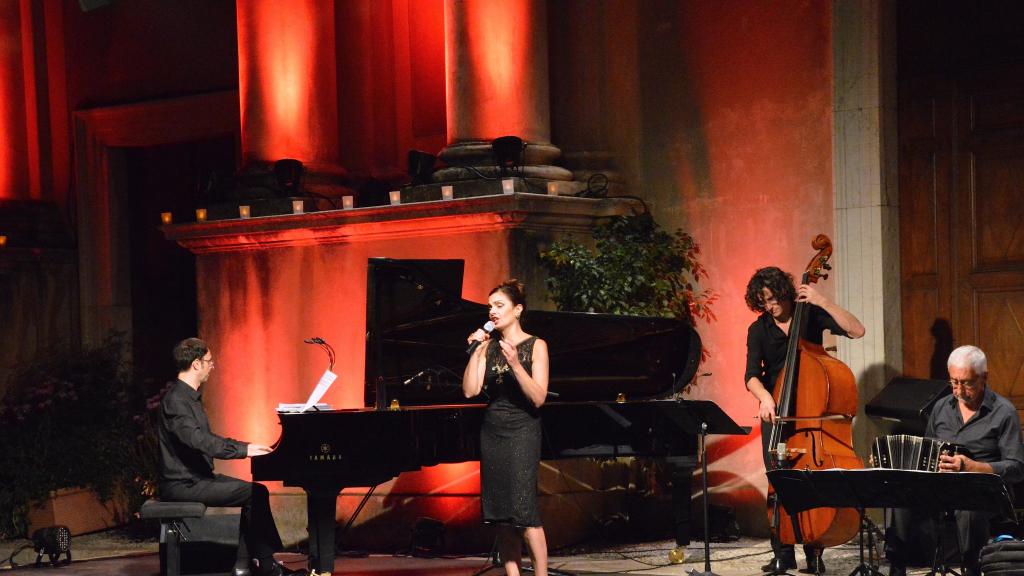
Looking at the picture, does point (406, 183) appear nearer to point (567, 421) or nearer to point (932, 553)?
point (567, 421)

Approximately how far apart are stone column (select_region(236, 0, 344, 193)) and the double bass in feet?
15.6

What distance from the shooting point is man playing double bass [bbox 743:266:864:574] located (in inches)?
340

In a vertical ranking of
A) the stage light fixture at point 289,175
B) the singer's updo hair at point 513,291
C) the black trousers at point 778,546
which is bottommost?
the black trousers at point 778,546

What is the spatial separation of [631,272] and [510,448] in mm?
3075

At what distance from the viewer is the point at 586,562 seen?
9.71m

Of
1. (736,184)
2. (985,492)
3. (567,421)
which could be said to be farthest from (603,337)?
(985,492)

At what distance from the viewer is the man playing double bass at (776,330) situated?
8.64 m

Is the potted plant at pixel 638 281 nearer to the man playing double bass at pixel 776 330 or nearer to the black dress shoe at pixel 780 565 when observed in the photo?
the man playing double bass at pixel 776 330

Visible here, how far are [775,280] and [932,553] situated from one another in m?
2.07

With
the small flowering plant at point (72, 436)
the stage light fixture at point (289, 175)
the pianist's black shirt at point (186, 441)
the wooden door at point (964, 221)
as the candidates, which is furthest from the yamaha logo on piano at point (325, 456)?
the wooden door at point (964, 221)

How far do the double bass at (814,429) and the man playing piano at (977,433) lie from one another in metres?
0.81

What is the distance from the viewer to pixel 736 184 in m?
10.8

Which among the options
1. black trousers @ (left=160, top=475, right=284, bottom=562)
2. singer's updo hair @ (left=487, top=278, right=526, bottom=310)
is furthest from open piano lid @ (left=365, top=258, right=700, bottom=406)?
singer's updo hair @ (left=487, top=278, right=526, bottom=310)

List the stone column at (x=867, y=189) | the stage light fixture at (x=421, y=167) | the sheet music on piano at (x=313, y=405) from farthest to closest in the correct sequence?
1. the stage light fixture at (x=421, y=167)
2. the stone column at (x=867, y=189)
3. the sheet music on piano at (x=313, y=405)
